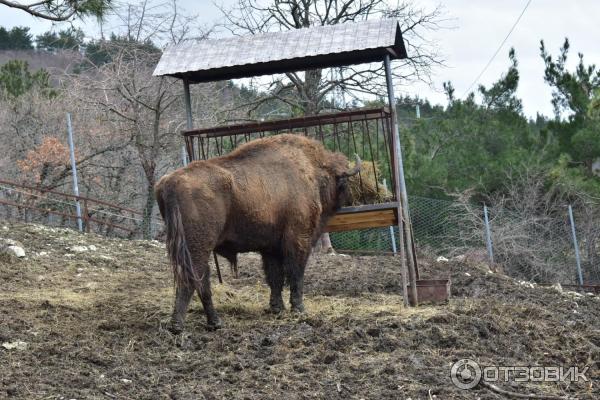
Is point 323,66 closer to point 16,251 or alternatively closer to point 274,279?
point 274,279

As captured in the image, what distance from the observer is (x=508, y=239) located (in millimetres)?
17578

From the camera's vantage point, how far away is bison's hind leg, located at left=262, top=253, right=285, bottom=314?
9.56 m

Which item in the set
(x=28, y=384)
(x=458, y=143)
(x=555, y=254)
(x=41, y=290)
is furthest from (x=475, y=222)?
(x=28, y=384)

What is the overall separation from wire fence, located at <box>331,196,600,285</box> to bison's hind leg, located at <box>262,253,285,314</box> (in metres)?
7.50

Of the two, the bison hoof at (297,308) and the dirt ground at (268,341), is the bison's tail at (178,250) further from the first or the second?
the bison hoof at (297,308)

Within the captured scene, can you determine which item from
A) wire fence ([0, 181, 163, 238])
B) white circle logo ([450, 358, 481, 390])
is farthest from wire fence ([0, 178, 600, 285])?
white circle logo ([450, 358, 481, 390])

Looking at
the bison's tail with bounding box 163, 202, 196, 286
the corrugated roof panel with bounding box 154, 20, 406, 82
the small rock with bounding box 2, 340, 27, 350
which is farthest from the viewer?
the corrugated roof panel with bounding box 154, 20, 406, 82

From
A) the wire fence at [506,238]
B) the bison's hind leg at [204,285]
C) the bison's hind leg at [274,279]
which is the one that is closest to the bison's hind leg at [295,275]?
the bison's hind leg at [274,279]

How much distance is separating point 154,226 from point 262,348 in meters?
13.0

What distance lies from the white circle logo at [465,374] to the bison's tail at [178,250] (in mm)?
2878

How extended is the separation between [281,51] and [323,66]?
97cm

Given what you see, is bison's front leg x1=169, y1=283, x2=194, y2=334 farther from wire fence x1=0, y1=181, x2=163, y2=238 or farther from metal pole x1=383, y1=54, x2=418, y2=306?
wire fence x1=0, y1=181, x2=163, y2=238

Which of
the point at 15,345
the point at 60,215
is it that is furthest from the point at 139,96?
the point at 15,345

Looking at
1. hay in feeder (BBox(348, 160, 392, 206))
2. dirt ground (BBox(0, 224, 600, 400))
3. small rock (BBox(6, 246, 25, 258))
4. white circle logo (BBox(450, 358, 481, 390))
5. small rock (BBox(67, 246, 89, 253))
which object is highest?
hay in feeder (BBox(348, 160, 392, 206))
